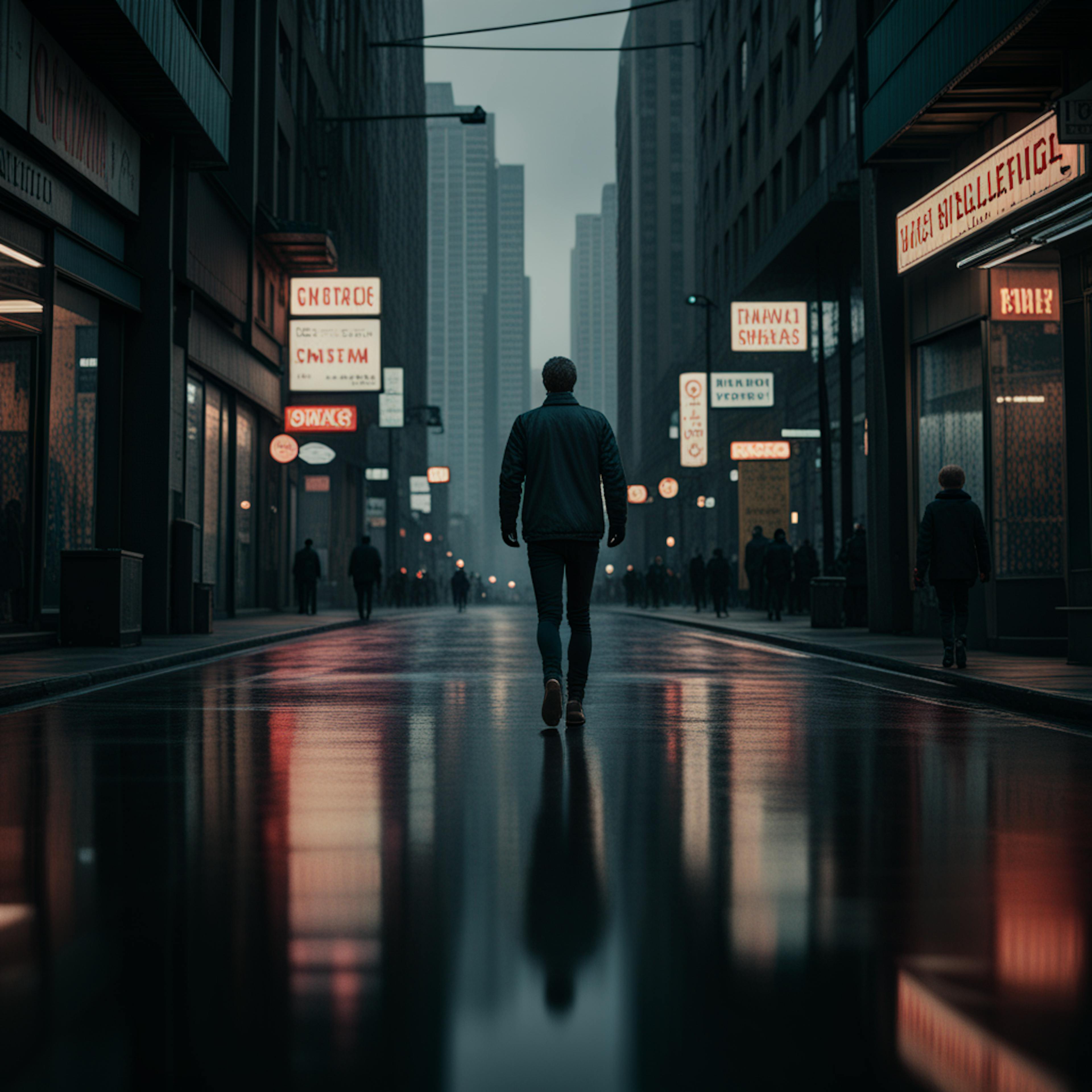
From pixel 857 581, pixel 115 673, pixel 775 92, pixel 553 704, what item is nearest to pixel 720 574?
pixel 857 581

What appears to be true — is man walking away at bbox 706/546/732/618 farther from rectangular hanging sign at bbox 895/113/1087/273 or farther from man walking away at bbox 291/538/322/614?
rectangular hanging sign at bbox 895/113/1087/273

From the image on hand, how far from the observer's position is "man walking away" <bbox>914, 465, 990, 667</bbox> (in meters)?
13.8

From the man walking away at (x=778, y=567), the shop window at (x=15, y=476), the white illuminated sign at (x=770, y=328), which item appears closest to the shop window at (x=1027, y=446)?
the man walking away at (x=778, y=567)

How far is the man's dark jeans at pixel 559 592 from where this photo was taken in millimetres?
9195

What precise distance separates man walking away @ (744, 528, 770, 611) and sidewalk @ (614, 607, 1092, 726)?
787cm

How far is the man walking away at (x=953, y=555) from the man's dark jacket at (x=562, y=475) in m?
5.57

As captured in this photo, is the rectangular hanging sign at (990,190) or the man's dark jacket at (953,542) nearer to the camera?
the man's dark jacket at (953,542)

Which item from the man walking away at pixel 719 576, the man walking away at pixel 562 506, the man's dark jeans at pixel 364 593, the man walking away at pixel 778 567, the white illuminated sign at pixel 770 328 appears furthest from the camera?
the white illuminated sign at pixel 770 328

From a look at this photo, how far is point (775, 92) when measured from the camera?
4209cm

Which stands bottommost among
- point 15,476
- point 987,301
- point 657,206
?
point 15,476

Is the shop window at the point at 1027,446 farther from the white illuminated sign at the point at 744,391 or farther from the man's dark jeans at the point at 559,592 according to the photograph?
the white illuminated sign at the point at 744,391

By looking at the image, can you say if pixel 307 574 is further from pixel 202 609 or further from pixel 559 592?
pixel 559 592

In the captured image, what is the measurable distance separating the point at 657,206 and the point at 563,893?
441 ft

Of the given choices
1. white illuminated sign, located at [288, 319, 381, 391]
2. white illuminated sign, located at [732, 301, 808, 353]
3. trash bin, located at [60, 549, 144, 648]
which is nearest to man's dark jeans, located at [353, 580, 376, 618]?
white illuminated sign, located at [288, 319, 381, 391]
